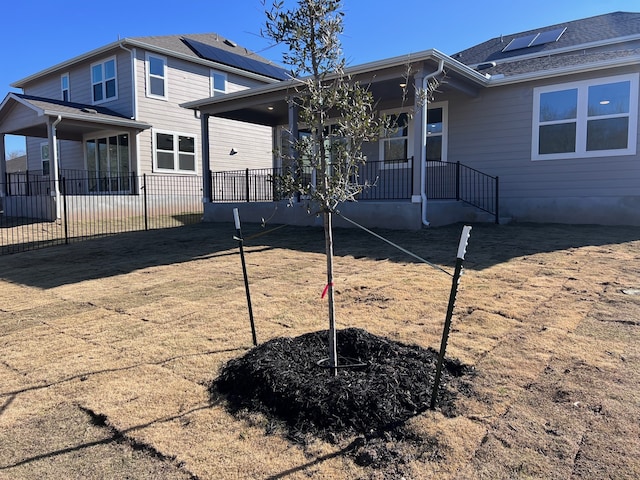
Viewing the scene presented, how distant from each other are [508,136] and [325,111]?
9.40m

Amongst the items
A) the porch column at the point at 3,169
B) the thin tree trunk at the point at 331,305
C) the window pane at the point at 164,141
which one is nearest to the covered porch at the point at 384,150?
the window pane at the point at 164,141

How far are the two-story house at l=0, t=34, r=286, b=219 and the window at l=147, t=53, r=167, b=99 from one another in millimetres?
35

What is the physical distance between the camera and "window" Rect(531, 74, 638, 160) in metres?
9.70

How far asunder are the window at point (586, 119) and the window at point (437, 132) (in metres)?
2.20

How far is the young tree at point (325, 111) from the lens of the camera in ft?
9.70

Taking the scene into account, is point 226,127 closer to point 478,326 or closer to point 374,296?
point 374,296

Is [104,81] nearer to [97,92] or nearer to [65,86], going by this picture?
[97,92]

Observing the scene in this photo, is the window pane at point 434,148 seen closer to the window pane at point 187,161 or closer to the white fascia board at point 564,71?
the white fascia board at point 564,71

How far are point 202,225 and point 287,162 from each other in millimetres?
9869

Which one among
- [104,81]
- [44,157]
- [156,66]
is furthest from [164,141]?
[44,157]

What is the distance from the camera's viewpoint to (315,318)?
4402 mm

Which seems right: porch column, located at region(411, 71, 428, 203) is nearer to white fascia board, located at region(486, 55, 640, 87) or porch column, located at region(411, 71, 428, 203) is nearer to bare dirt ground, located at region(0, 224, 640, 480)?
bare dirt ground, located at region(0, 224, 640, 480)

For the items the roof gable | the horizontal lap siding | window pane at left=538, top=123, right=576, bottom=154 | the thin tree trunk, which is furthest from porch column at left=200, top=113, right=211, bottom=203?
the thin tree trunk

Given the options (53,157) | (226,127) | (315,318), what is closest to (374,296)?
(315,318)
